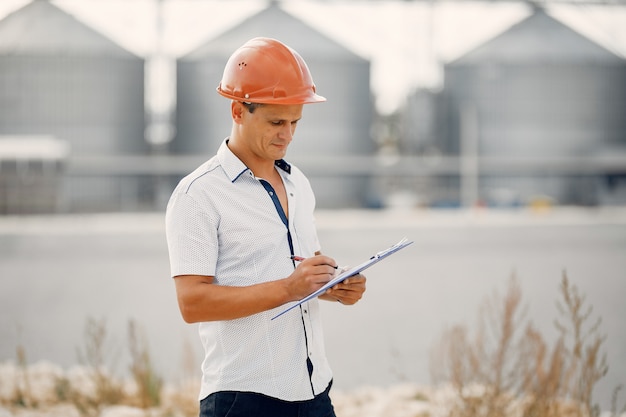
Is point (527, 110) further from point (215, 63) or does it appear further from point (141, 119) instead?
point (141, 119)

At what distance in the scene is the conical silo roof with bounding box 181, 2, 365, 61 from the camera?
3036 cm

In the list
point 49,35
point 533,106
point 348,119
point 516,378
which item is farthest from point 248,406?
point 533,106

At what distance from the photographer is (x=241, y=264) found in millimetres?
1617

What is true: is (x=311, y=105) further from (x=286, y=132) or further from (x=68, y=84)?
(x=286, y=132)

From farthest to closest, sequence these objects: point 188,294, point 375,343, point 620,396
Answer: point 375,343
point 620,396
point 188,294

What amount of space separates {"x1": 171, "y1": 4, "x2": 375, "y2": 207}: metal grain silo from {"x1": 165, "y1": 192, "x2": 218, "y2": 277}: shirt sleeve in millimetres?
28163

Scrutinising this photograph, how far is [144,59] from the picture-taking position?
30359 mm

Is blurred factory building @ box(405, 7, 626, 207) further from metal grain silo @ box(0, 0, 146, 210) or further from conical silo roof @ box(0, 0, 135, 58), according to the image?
conical silo roof @ box(0, 0, 135, 58)

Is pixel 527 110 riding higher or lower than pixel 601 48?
lower

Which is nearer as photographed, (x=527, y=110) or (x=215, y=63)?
(x=215, y=63)

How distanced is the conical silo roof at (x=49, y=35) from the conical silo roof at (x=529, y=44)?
14.4 metres

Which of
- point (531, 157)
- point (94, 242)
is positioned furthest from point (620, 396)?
point (531, 157)

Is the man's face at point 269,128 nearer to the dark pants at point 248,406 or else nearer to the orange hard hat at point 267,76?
the orange hard hat at point 267,76

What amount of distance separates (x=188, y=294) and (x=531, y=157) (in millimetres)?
32434
